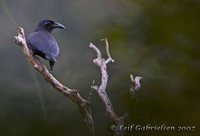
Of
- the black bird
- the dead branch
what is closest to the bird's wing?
the black bird

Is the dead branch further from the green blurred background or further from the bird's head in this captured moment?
the bird's head

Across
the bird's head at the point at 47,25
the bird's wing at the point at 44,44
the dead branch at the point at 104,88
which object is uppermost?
the bird's head at the point at 47,25

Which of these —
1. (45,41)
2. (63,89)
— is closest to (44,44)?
(45,41)

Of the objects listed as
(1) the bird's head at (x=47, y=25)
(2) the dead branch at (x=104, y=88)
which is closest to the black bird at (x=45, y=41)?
(1) the bird's head at (x=47, y=25)

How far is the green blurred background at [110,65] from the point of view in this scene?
2018 millimetres

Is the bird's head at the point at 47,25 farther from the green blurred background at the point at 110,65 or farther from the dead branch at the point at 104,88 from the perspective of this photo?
the dead branch at the point at 104,88

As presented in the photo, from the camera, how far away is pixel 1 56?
2.01m

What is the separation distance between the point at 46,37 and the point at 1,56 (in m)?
0.18

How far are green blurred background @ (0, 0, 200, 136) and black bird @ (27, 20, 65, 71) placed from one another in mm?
29

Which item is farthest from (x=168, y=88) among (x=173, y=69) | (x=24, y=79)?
(x=24, y=79)

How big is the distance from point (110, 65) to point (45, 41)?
0.26 meters

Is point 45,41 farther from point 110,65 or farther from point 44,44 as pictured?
point 110,65

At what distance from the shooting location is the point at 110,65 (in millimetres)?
2053

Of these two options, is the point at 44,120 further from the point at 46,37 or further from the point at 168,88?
the point at 168,88
